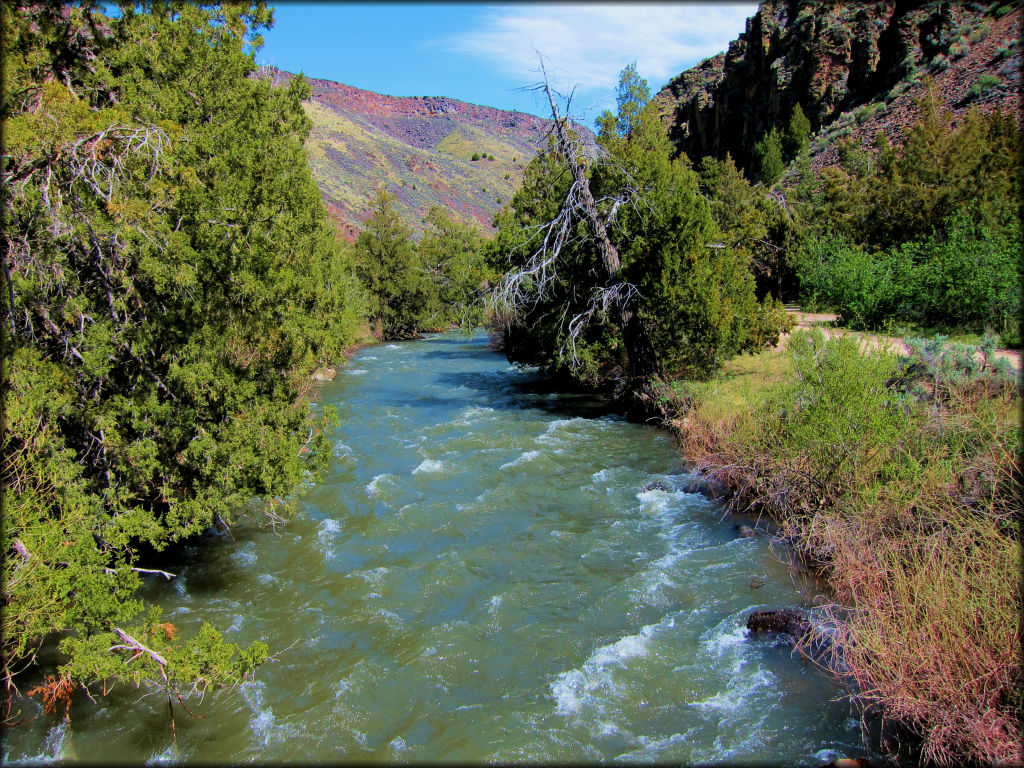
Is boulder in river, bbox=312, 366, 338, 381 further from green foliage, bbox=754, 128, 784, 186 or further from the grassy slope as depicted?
the grassy slope

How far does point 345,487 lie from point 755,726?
28.4 feet

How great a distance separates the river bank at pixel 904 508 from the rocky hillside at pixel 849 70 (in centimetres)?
2857

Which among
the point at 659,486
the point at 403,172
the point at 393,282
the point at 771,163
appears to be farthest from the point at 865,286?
the point at 403,172

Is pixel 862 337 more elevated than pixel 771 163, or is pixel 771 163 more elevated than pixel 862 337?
pixel 771 163

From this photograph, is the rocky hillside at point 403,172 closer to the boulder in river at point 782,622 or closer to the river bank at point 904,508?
the river bank at point 904,508

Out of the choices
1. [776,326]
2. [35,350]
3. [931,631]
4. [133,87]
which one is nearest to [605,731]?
[931,631]

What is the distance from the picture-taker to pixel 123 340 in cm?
710

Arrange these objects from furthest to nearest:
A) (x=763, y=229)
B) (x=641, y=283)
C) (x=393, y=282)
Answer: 1. (x=393, y=282)
2. (x=763, y=229)
3. (x=641, y=283)

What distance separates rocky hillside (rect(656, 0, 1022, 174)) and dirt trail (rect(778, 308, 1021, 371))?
16124mm

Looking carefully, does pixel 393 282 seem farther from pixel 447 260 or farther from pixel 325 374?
pixel 325 374

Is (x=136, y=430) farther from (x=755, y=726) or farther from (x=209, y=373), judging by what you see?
(x=755, y=726)

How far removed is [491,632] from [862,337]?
13110 mm

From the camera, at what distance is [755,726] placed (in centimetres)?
558

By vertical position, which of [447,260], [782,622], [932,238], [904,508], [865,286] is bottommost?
[782,622]
